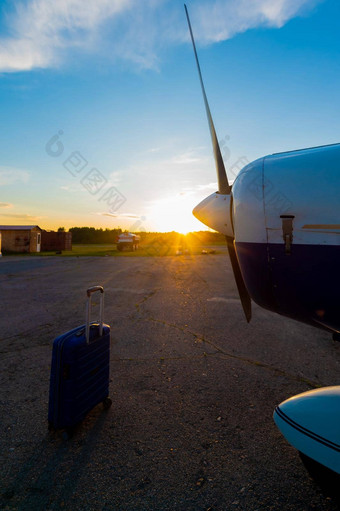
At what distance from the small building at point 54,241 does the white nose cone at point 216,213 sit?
36899 mm

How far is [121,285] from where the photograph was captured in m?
10.3

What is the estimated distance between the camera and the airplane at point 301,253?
1.93 m

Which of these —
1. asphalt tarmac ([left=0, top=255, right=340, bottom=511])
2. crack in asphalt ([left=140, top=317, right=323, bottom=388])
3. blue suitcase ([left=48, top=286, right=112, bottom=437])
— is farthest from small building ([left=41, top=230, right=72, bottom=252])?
blue suitcase ([left=48, top=286, right=112, bottom=437])

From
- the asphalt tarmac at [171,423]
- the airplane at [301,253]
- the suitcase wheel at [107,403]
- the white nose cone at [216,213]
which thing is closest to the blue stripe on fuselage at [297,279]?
the airplane at [301,253]

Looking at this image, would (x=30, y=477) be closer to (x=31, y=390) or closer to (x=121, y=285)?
(x=31, y=390)

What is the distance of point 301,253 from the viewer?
2.04m

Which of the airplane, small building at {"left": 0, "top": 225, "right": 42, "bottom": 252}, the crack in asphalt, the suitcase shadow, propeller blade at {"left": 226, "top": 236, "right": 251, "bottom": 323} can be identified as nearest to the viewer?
the suitcase shadow

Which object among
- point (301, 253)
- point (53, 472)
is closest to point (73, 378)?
point (53, 472)

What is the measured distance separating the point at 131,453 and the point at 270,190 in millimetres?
2288

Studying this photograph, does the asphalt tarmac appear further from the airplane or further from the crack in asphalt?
the airplane

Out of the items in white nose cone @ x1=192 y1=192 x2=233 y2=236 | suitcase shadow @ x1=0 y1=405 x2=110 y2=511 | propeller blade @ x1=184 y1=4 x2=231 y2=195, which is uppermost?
propeller blade @ x1=184 y1=4 x2=231 y2=195

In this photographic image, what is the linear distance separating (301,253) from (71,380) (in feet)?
6.86

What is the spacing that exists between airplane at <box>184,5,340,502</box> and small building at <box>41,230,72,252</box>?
123 ft

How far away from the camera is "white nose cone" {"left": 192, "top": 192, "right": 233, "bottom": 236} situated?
2701mm
